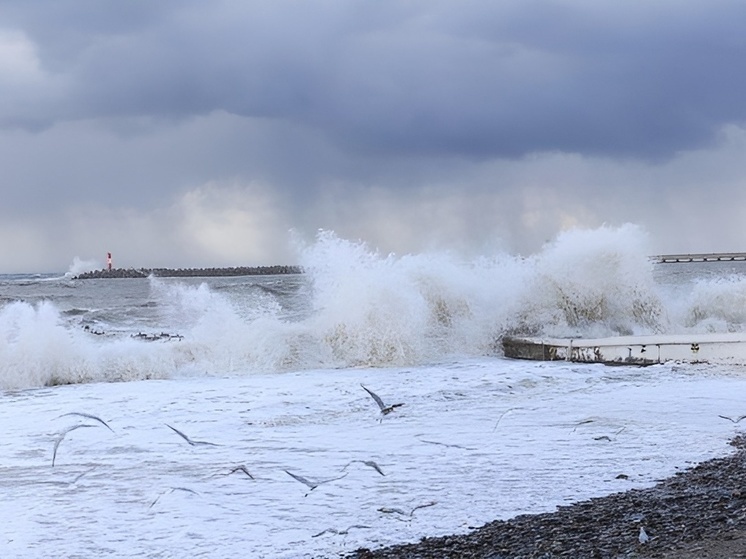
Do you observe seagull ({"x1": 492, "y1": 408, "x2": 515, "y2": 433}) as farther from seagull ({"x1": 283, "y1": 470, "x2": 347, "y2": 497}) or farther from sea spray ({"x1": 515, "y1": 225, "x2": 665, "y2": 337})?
sea spray ({"x1": 515, "y1": 225, "x2": 665, "y2": 337})

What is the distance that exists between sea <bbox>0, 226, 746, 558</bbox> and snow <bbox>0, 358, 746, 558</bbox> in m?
0.02

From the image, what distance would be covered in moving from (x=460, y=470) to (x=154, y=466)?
81.3 inches

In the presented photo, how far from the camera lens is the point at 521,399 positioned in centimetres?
860

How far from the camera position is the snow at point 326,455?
169 inches

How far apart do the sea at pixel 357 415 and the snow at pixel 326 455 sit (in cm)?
2

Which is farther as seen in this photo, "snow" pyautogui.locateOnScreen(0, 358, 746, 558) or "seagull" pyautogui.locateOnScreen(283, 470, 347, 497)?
"seagull" pyautogui.locateOnScreen(283, 470, 347, 497)

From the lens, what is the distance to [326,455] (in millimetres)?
5980

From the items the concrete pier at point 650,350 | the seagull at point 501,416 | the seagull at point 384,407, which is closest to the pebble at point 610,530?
the seagull at point 501,416

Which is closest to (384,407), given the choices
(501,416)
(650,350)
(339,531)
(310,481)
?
(501,416)

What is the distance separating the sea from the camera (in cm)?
448

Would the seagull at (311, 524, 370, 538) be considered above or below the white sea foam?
below

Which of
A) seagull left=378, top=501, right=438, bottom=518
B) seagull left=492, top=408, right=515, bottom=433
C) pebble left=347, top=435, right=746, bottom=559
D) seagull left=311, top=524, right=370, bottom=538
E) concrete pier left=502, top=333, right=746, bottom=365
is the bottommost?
pebble left=347, top=435, right=746, bottom=559

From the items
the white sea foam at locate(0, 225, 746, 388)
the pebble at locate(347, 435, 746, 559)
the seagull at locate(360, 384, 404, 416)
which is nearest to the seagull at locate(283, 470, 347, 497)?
the pebble at locate(347, 435, 746, 559)

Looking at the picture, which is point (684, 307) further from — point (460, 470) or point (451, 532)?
point (451, 532)
